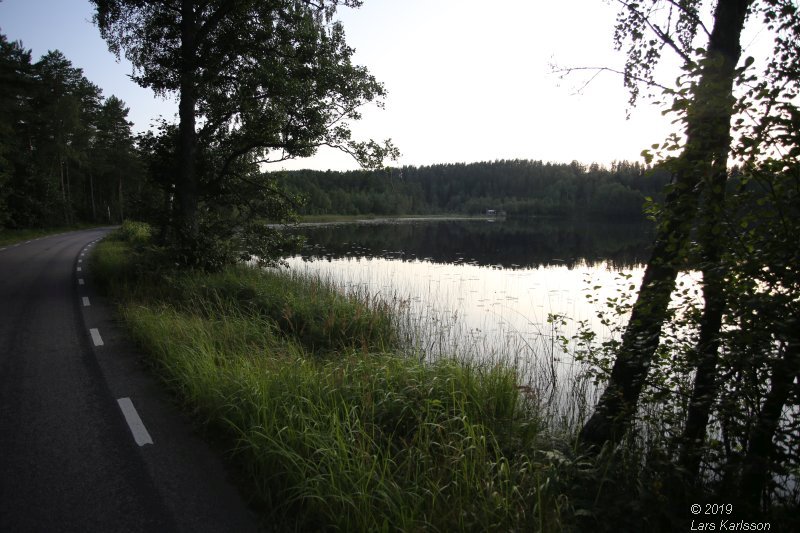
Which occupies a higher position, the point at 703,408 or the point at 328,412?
the point at 703,408

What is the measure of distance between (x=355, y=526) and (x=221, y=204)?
1256 cm

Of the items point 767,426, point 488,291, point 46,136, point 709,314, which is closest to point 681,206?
point 709,314

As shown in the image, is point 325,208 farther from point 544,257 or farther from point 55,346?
point 55,346

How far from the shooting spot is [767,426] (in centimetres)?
274

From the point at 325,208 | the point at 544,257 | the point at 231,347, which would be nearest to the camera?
the point at 231,347

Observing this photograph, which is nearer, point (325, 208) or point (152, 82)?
point (152, 82)

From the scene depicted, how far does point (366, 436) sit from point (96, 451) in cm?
256

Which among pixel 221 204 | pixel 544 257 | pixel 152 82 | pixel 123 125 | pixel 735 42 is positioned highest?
pixel 123 125

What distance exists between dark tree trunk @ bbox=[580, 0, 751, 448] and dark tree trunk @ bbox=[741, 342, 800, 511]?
78cm

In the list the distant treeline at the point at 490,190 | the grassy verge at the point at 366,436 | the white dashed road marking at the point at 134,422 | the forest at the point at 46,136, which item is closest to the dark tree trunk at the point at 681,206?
the grassy verge at the point at 366,436

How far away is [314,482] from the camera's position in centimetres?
336

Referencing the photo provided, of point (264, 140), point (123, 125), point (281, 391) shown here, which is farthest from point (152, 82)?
point (123, 125)

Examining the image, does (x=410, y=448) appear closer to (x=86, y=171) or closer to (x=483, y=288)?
(x=483, y=288)

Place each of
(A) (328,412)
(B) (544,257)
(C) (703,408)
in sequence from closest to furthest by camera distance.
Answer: (C) (703,408) → (A) (328,412) → (B) (544,257)
